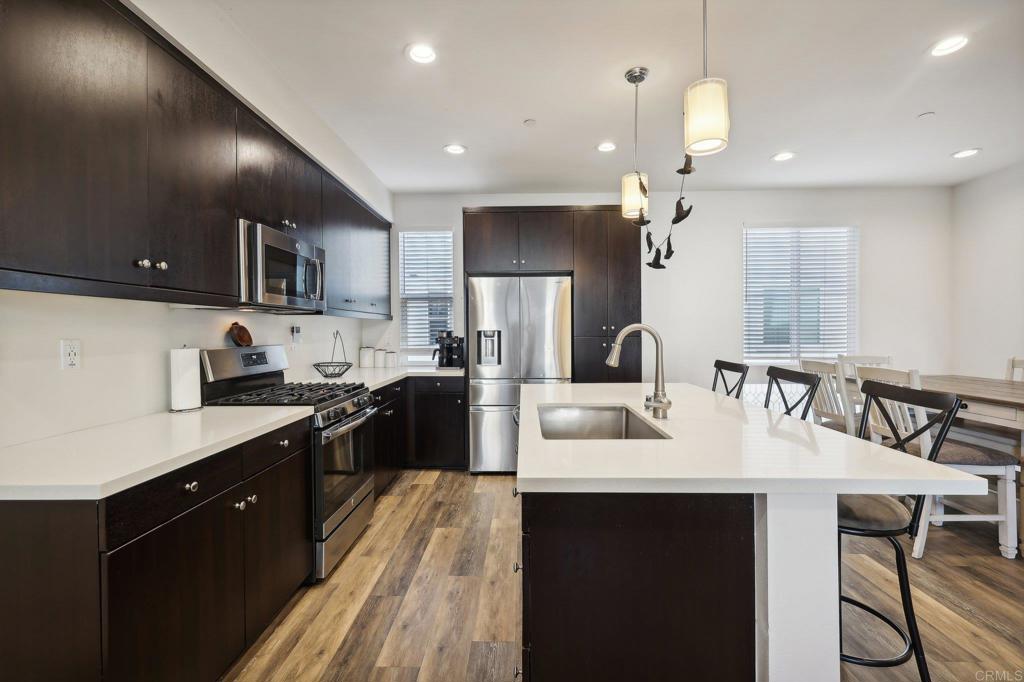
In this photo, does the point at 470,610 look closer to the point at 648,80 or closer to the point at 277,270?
the point at 277,270

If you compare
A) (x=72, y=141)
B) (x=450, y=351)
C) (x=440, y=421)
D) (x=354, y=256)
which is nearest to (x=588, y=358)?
(x=450, y=351)

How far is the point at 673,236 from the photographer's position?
4.55 m

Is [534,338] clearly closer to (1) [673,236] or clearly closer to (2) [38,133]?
(1) [673,236]

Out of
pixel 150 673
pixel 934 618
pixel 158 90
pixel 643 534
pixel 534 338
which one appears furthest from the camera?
pixel 534 338

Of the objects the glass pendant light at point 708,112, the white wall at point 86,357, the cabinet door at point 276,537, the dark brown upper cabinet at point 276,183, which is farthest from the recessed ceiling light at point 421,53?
the cabinet door at point 276,537

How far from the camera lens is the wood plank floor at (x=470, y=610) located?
5.41 feet

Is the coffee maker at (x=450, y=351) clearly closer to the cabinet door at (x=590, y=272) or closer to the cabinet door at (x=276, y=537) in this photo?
the cabinet door at (x=590, y=272)

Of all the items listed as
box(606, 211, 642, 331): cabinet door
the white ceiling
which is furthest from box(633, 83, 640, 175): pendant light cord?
box(606, 211, 642, 331): cabinet door

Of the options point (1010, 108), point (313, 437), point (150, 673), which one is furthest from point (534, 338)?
point (1010, 108)

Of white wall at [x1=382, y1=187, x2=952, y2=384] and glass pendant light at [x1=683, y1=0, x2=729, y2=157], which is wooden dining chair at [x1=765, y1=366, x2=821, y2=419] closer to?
glass pendant light at [x1=683, y1=0, x2=729, y2=157]

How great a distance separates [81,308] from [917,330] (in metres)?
6.25

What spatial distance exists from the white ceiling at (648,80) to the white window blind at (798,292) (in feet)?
2.75

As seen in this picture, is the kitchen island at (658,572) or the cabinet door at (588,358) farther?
the cabinet door at (588,358)

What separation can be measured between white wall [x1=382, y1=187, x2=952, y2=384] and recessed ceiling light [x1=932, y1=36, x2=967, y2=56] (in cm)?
228
